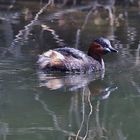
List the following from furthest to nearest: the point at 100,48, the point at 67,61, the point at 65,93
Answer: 1. the point at 100,48
2. the point at 67,61
3. the point at 65,93

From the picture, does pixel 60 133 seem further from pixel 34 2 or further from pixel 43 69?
pixel 34 2

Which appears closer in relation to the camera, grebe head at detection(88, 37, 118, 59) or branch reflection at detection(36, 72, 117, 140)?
branch reflection at detection(36, 72, 117, 140)

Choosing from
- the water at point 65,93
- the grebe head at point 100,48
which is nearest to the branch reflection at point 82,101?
the water at point 65,93

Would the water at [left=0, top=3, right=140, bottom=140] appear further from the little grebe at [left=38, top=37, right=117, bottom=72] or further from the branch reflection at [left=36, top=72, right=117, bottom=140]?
the little grebe at [left=38, top=37, right=117, bottom=72]

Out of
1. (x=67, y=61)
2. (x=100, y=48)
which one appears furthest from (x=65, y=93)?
(x=100, y=48)

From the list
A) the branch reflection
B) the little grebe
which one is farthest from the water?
the little grebe

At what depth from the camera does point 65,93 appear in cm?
826

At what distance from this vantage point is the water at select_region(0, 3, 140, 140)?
265 inches

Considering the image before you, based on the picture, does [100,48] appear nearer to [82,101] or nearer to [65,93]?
[65,93]

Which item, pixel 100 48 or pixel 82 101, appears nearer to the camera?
pixel 82 101

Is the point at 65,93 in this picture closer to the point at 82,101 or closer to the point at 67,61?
the point at 82,101

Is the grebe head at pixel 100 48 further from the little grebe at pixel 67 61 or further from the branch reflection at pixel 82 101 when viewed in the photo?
the branch reflection at pixel 82 101

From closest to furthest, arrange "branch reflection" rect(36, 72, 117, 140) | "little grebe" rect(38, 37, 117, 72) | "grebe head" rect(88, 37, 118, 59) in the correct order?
"branch reflection" rect(36, 72, 117, 140), "little grebe" rect(38, 37, 117, 72), "grebe head" rect(88, 37, 118, 59)

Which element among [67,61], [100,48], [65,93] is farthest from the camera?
[100,48]
